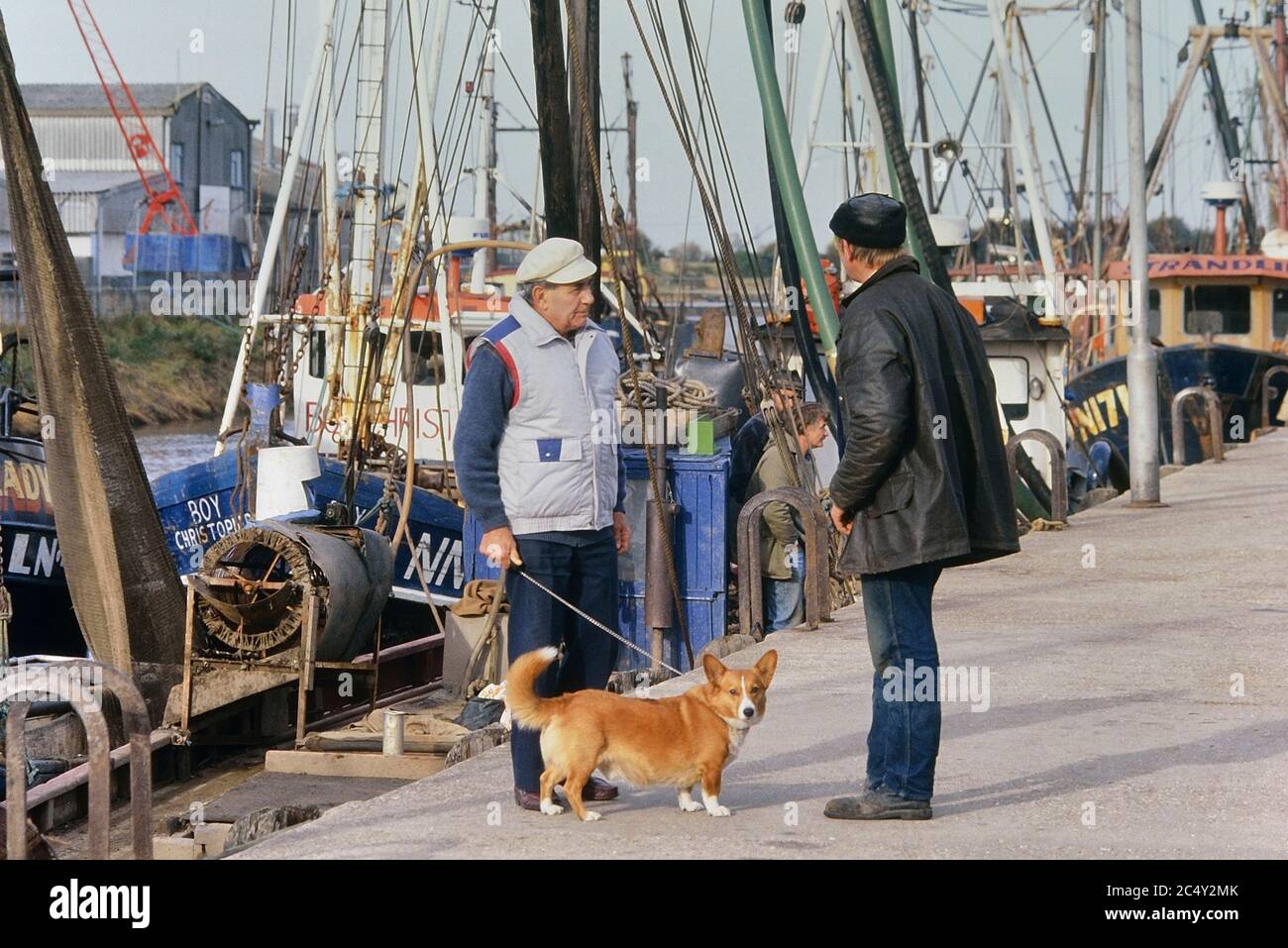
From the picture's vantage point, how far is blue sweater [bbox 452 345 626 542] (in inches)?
215

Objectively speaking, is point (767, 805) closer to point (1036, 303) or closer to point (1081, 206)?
point (1036, 303)

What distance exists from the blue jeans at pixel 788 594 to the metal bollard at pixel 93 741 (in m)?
6.01

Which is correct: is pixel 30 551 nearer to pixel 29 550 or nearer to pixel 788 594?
pixel 29 550

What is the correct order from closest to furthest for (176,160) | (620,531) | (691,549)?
(620,531), (691,549), (176,160)

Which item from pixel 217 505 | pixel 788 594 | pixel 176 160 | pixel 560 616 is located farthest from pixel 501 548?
pixel 176 160

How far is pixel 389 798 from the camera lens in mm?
5762

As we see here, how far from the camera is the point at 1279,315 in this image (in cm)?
2598

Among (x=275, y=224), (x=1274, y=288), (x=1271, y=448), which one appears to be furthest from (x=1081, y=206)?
(x=275, y=224)

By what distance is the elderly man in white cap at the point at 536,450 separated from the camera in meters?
5.47

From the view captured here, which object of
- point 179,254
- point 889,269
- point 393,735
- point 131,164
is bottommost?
point 393,735

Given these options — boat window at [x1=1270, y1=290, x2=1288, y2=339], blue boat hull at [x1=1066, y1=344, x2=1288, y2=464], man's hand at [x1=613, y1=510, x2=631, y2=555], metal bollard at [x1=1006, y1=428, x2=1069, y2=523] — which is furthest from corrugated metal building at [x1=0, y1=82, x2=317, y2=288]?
man's hand at [x1=613, y1=510, x2=631, y2=555]

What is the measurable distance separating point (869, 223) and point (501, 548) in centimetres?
146

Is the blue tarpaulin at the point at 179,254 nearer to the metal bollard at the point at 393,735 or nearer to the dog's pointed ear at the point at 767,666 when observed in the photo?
the metal bollard at the point at 393,735
